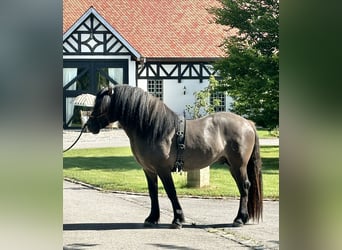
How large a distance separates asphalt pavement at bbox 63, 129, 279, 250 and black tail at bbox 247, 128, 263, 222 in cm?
7

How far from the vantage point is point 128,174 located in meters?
4.82

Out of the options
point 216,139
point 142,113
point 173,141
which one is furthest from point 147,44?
point 142,113

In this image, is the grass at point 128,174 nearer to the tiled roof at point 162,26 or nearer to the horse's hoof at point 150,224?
the horse's hoof at point 150,224

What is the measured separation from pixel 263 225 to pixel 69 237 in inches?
44.8

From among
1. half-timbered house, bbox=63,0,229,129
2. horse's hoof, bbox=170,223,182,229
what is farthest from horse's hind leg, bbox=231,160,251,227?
half-timbered house, bbox=63,0,229,129

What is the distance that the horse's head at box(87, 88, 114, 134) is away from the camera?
3256 millimetres

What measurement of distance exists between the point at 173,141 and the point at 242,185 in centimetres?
50

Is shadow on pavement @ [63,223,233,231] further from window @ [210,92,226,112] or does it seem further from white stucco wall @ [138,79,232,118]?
window @ [210,92,226,112]

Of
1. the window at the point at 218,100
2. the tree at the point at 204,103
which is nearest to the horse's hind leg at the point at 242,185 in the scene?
the tree at the point at 204,103

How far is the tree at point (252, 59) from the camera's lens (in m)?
4.82
